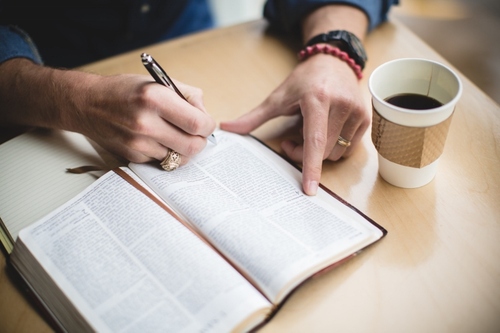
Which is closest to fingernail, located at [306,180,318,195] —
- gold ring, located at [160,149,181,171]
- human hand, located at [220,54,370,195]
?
human hand, located at [220,54,370,195]

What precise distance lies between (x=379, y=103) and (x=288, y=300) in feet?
1.02

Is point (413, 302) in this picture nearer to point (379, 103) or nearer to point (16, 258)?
point (379, 103)

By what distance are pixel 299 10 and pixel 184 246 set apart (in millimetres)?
694

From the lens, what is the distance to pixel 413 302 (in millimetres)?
553

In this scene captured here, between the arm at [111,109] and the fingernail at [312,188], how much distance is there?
19cm

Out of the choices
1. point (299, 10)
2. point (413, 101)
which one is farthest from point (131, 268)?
point (299, 10)

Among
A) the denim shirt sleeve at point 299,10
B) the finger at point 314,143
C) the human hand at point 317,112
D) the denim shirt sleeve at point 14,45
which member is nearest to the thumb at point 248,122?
the human hand at point 317,112

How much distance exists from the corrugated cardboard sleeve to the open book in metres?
0.11

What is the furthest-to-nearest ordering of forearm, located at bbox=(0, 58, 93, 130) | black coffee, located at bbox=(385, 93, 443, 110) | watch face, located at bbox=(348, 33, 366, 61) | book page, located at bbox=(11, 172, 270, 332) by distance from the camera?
watch face, located at bbox=(348, 33, 366, 61) < forearm, located at bbox=(0, 58, 93, 130) < black coffee, located at bbox=(385, 93, 443, 110) < book page, located at bbox=(11, 172, 270, 332)

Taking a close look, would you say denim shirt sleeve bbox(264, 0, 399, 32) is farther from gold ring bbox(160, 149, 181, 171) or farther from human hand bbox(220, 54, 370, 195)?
gold ring bbox(160, 149, 181, 171)

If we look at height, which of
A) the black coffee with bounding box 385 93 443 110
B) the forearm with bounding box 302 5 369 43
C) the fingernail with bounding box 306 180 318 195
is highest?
the forearm with bounding box 302 5 369 43

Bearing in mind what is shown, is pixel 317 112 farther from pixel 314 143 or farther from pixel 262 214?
pixel 262 214

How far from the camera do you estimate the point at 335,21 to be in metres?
0.95

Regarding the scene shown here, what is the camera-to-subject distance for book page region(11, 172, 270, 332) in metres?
0.52
